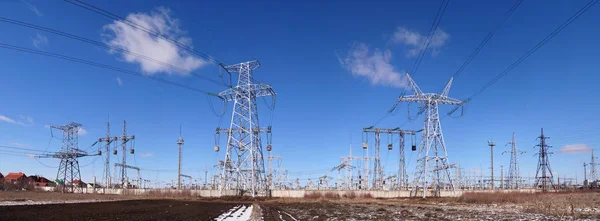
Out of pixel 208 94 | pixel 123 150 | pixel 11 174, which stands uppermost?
pixel 208 94

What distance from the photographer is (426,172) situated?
184 feet

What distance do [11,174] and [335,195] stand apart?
165 m

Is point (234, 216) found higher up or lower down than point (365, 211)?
higher up

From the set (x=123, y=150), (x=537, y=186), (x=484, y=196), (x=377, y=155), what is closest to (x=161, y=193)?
(x=123, y=150)

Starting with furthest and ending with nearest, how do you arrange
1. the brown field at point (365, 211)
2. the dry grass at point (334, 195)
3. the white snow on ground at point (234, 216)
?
the dry grass at point (334, 195)
the white snow on ground at point (234, 216)
the brown field at point (365, 211)

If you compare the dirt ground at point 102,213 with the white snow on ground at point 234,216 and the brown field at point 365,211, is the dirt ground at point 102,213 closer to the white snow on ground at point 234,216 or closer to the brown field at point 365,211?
the brown field at point 365,211

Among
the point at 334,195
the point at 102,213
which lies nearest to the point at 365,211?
the point at 102,213

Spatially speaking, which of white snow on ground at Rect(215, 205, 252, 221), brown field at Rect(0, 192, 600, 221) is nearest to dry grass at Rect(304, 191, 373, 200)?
brown field at Rect(0, 192, 600, 221)

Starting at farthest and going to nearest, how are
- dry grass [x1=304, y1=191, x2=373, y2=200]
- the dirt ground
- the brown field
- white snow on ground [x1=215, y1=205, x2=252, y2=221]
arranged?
dry grass [x1=304, y1=191, x2=373, y2=200]
the dirt ground
white snow on ground [x1=215, y1=205, x2=252, y2=221]
the brown field

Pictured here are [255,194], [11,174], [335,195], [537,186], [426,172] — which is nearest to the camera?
[426,172]

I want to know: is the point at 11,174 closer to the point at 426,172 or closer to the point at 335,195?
the point at 335,195

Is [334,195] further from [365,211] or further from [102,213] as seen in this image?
[102,213]

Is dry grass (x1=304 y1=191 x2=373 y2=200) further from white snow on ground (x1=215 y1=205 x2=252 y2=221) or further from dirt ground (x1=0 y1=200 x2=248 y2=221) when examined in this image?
white snow on ground (x1=215 y1=205 x2=252 y2=221)

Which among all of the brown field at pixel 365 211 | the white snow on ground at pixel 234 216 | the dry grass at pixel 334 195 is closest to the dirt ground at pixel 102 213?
the brown field at pixel 365 211
